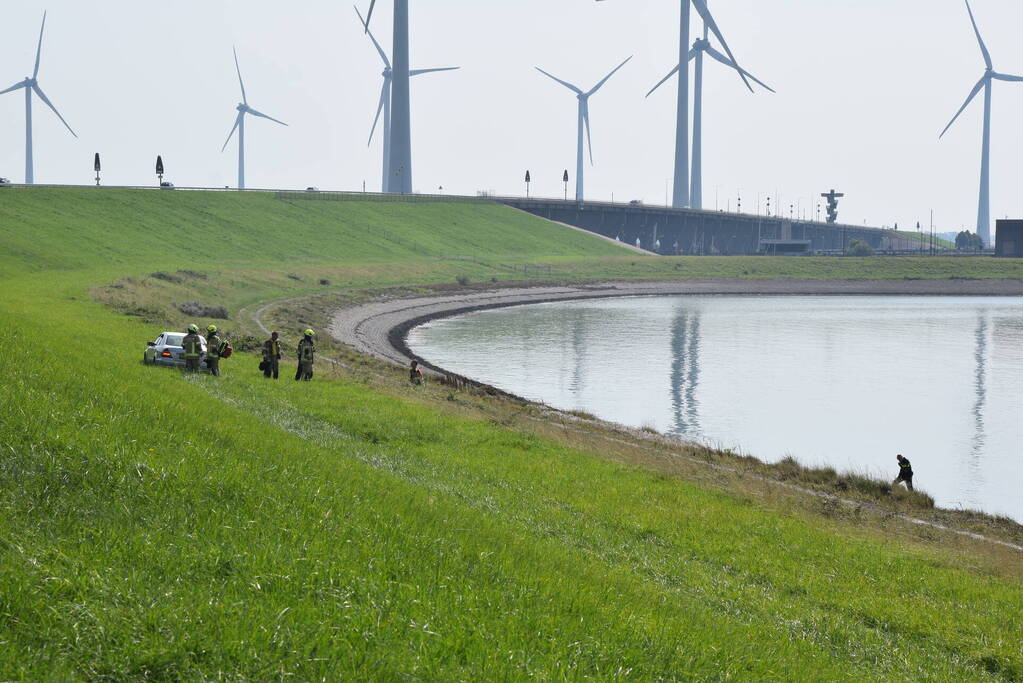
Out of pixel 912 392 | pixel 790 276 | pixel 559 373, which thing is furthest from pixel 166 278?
pixel 790 276

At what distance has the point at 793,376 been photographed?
6812cm

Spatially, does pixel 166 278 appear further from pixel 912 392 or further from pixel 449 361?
pixel 912 392

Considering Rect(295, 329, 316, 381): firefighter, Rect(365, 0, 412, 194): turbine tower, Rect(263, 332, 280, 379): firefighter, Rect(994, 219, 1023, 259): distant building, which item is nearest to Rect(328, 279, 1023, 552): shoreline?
Rect(295, 329, 316, 381): firefighter

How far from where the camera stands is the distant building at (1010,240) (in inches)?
6855

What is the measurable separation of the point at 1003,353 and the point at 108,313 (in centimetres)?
6357

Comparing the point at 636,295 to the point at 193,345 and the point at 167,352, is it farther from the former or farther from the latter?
the point at 193,345

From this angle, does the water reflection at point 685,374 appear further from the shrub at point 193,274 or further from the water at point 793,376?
the shrub at point 193,274

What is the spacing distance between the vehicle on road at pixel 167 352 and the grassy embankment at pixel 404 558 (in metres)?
2.78

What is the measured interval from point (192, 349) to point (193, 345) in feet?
0.55

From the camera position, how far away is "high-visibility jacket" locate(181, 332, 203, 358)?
108 ft

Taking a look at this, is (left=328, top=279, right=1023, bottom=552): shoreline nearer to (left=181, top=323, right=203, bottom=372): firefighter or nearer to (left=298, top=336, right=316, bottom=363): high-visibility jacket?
(left=298, top=336, right=316, bottom=363): high-visibility jacket

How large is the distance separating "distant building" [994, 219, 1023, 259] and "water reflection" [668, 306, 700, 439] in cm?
8948

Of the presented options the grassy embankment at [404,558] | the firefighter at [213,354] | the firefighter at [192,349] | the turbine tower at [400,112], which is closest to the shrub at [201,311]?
the firefighter at [213,354]

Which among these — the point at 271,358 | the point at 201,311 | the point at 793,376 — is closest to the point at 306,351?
the point at 271,358
